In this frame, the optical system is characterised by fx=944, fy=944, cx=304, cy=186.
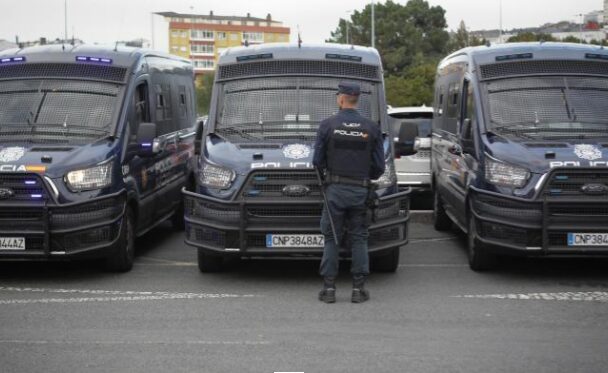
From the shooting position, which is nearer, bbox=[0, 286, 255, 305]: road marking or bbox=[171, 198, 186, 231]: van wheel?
bbox=[0, 286, 255, 305]: road marking

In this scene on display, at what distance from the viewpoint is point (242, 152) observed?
956cm

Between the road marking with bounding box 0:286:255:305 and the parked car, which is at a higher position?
the parked car

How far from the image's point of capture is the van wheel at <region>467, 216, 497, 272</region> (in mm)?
10000

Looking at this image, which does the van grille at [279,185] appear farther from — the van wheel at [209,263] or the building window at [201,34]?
the building window at [201,34]

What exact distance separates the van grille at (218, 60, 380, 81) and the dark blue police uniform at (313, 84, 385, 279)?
2142 millimetres

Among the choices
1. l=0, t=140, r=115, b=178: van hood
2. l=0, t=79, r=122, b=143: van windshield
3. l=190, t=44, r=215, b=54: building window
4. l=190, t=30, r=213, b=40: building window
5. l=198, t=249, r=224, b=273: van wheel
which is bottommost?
l=198, t=249, r=224, b=273: van wheel

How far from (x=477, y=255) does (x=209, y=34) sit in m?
140

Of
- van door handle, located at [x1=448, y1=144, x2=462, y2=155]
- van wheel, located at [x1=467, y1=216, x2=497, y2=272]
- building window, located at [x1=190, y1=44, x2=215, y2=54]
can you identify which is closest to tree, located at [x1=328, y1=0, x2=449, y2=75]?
building window, located at [x1=190, y1=44, x2=215, y2=54]

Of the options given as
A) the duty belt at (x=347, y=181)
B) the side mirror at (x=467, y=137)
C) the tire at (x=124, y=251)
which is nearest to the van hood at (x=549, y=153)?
the side mirror at (x=467, y=137)

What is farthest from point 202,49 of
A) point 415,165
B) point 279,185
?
point 279,185

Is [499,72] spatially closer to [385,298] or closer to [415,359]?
[385,298]

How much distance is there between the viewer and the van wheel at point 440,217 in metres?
13.5

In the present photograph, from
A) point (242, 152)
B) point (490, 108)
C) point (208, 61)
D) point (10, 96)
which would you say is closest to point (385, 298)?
point (242, 152)

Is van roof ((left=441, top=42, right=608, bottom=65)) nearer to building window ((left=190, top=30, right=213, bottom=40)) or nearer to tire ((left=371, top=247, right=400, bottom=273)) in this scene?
tire ((left=371, top=247, right=400, bottom=273))
